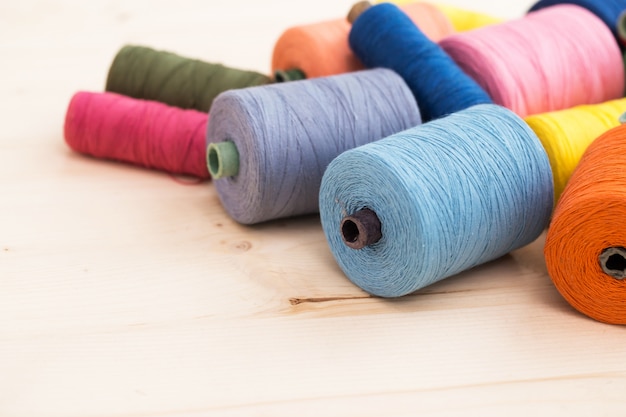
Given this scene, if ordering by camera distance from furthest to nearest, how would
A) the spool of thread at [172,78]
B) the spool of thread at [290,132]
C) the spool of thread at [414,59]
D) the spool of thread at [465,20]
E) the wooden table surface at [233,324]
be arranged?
1. the spool of thread at [465,20]
2. the spool of thread at [172,78]
3. the spool of thread at [414,59]
4. the spool of thread at [290,132]
5. the wooden table surface at [233,324]

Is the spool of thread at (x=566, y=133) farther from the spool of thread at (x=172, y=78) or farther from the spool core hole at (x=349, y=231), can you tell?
the spool of thread at (x=172, y=78)

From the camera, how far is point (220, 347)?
158 centimetres

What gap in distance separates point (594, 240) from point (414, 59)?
2.41ft

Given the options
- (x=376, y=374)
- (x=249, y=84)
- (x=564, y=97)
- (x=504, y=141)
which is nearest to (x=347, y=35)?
(x=249, y=84)

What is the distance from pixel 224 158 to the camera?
1.94 meters

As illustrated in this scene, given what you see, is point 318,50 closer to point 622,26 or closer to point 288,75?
point 288,75

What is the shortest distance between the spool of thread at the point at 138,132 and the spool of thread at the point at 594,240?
2.97 feet

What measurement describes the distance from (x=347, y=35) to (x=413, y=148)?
29.5 inches

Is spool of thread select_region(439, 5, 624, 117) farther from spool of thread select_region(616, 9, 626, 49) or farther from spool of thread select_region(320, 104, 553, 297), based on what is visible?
spool of thread select_region(320, 104, 553, 297)

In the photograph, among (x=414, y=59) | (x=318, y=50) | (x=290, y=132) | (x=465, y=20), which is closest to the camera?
(x=290, y=132)

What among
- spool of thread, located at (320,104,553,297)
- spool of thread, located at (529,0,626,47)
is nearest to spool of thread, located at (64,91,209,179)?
spool of thread, located at (320,104,553,297)

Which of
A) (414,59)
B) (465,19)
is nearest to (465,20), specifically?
(465,19)

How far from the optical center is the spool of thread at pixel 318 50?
2268mm

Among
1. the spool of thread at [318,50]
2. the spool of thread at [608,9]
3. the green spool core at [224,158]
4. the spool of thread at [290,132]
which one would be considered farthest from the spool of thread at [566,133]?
the green spool core at [224,158]
